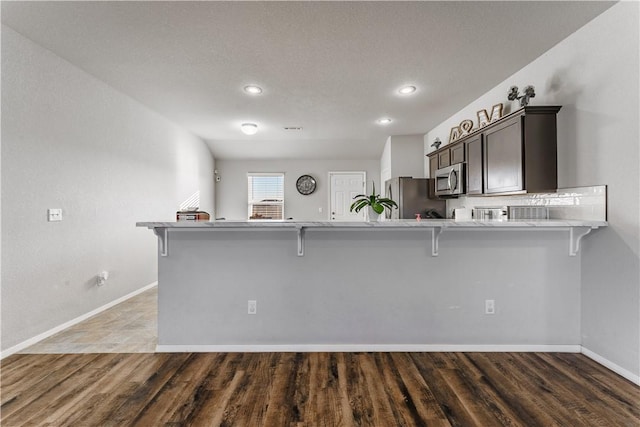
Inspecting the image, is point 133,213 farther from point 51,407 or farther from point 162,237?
point 51,407

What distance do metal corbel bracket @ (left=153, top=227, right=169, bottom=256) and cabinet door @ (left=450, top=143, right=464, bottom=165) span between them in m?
3.30

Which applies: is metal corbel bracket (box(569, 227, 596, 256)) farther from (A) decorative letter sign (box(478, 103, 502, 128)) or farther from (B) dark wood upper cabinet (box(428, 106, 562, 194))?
(A) decorative letter sign (box(478, 103, 502, 128))

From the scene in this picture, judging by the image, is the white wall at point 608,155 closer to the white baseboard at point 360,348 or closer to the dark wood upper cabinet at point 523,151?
the dark wood upper cabinet at point 523,151

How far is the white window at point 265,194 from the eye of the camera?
771 cm

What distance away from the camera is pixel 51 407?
1.81 m

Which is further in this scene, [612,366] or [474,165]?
[474,165]

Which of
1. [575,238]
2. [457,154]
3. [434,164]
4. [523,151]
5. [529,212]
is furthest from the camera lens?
[434,164]

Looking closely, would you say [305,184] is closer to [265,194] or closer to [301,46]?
[265,194]

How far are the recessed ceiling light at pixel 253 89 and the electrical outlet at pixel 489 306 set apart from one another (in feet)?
10.5

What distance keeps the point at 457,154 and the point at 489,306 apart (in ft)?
6.59

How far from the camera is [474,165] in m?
3.38

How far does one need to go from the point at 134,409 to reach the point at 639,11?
403cm

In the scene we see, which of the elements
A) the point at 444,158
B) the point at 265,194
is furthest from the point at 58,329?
the point at 265,194

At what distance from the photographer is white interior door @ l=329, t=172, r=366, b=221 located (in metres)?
7.73
